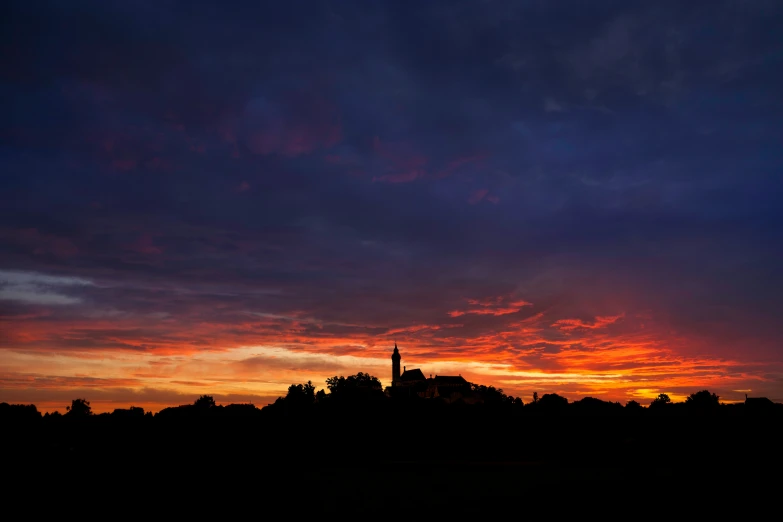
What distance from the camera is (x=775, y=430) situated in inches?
3231

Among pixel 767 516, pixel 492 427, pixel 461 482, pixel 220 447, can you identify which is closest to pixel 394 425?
pixel 492 427

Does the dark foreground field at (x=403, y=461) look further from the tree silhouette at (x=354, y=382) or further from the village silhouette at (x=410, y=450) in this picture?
the tree silhouette at (x=354, y=382)

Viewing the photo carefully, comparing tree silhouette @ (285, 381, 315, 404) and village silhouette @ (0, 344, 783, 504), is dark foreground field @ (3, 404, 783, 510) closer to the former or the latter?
village silhouette @ (0, 344, 783, 504)

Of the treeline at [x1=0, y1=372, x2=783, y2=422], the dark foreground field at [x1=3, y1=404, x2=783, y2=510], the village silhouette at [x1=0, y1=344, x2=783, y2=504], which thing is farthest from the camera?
the treeline at [x1=0, y1=372, x2=783, y2=422]

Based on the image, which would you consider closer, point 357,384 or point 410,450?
point 410,450

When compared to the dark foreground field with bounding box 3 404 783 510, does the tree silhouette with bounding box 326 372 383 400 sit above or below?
above

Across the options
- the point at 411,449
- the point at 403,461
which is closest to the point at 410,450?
the point at 411,449

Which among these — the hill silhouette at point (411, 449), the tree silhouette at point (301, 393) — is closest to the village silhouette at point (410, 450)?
the hill silhouette at point (411, 449)

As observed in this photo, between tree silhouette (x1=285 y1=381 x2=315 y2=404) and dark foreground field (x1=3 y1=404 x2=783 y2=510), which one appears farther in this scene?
tree silhouette (x1=285 y1=381 x2=315 y2=404)

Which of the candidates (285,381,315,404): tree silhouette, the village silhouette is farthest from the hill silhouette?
(285,381,315,404): tree silhouette

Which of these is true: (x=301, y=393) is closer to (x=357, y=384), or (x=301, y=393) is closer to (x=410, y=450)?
(x=357, y=384)

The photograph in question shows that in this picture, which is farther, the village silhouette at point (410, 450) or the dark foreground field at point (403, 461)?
the village silhouette at point (410, 450)

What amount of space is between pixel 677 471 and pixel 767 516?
2132 centimetres

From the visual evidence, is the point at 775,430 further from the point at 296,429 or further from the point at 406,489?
the point at 296,429
